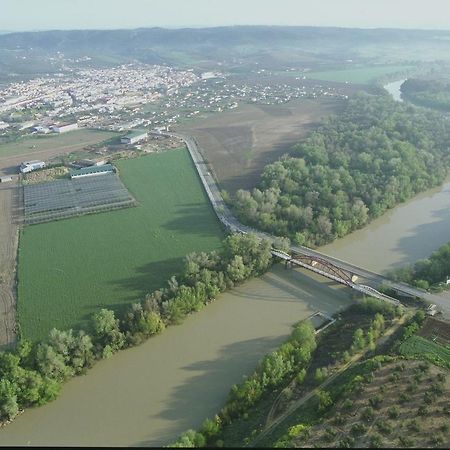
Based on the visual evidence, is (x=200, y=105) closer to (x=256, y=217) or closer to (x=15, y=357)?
(x=256, y=217)

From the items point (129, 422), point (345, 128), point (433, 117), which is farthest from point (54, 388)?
point (433, 117)

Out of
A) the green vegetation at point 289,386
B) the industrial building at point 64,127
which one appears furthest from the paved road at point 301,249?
the industrial building at point 64,127

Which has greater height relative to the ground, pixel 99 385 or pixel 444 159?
pixel 444 159

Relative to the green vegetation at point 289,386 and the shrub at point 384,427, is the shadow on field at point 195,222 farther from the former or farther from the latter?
the shrub at point 384,427

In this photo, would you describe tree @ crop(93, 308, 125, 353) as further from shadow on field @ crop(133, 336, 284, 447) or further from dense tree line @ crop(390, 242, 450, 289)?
dense tree line @ crop(390, 242, 450, 289)

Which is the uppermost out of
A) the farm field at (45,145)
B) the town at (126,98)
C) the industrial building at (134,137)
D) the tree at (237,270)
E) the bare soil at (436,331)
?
the town at (126,98)
